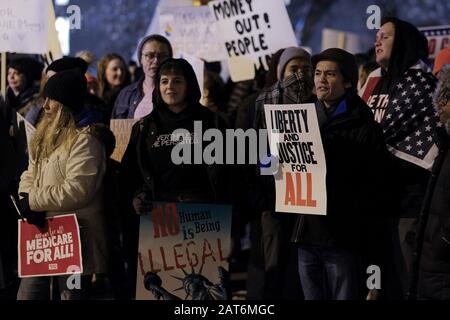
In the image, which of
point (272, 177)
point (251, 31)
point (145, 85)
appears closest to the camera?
point (272, 177)

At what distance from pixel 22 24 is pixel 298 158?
282 cm

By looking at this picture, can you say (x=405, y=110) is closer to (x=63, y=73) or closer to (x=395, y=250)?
(x=395, y=250)

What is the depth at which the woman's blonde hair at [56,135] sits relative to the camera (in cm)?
911

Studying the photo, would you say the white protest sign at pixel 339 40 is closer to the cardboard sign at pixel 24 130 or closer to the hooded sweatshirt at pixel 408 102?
the hooded sweatshirt at pixel 408 102

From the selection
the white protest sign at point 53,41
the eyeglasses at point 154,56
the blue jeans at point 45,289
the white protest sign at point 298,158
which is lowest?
the blue jeans at point 45,289

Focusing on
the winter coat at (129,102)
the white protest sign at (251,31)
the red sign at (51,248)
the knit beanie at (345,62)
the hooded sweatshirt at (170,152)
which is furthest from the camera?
the white protest sign at (251,31)

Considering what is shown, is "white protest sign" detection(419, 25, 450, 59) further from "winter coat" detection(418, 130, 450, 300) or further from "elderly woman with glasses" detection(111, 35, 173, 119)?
"winter coat" detection(418, 130, 450, 300)

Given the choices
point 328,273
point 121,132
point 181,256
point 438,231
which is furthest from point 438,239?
point 121,132

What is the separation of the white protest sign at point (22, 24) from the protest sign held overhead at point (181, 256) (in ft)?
6.81

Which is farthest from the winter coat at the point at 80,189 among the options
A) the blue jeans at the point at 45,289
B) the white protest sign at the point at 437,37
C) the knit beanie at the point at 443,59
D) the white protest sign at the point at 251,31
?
the white protest sign at the point at 437,37

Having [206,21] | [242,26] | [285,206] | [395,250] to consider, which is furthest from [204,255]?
[206,21]

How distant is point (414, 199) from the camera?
29.8 ft

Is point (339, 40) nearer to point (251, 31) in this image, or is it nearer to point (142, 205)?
point (251, 31)

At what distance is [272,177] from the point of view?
9.17 metres
